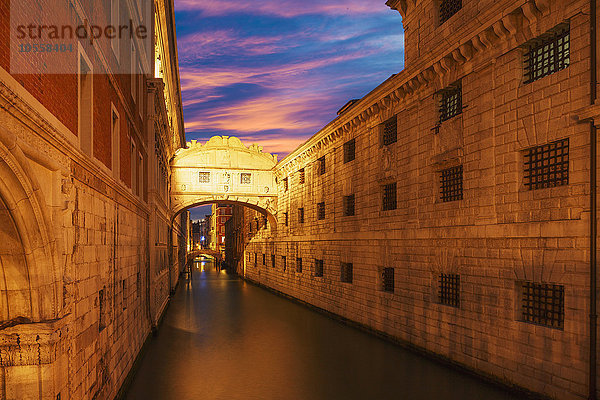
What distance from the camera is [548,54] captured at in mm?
11336

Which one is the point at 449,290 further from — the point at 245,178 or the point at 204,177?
the point at 204,177

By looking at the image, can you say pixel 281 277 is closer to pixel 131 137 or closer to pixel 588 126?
pixel 131 137

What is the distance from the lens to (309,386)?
1286 centimetres

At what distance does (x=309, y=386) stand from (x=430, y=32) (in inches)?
482

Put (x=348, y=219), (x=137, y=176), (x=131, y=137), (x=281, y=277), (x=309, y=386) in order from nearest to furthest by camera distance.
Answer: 1. (x=309, y=386)
2. (x=131, y=137)
3. (x=137, y=176)
4. (x=348, y=219)
5. (x=281, y=277)

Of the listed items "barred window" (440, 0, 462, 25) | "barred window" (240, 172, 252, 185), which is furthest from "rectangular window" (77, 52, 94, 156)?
"barred window" (240, 172, 252, 185)

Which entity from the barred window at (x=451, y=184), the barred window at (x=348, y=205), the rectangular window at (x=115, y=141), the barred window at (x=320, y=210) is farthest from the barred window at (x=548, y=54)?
the barred window at (x=320, y=210)

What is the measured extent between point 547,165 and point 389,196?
8268 mm

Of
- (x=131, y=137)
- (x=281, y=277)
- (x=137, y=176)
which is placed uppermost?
(x=131, y=137)

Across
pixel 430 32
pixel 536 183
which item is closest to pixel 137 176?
pixel 430 32

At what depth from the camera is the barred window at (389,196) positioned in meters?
18.8

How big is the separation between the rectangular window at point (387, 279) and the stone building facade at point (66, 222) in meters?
10.2

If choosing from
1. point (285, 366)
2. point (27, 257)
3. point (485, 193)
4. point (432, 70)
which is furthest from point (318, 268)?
point (27, 257)

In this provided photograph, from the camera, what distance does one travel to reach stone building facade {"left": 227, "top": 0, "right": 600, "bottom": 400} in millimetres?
10289
